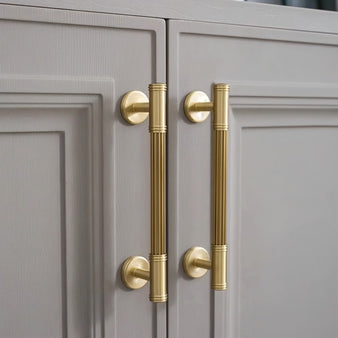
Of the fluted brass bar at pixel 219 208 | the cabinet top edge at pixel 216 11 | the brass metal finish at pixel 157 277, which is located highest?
the cabinet top edge at pixel 216 11

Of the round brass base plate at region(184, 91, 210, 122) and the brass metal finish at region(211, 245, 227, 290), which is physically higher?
the round brass base plate at region(184, 91, 210, 122)

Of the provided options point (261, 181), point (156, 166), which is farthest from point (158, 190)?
point (261, 181)

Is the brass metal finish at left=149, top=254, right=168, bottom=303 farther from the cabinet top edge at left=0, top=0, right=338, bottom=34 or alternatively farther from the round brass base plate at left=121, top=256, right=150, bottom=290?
the cabinet top edge at left=0, top=0, right=338, bottom=34

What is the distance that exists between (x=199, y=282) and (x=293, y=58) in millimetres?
239

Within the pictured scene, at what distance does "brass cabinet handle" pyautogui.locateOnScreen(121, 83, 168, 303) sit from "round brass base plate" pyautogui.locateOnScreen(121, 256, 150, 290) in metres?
0.01

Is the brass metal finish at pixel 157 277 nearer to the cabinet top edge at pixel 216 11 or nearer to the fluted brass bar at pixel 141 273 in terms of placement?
the fluted brass bar at pixel 141 273

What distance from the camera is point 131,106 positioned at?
1.71 ft

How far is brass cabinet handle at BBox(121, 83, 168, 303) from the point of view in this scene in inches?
19.8

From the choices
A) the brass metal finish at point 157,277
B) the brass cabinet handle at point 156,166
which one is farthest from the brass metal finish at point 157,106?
the brass metal finish at point 157,277

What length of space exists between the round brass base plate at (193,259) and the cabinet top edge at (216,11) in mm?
207

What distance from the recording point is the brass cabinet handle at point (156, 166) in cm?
50

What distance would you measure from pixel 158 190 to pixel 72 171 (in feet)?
0.24

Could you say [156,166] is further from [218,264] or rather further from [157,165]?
[218,264]

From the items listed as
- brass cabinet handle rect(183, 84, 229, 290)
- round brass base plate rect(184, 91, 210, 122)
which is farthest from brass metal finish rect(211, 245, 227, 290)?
round brass base plate rect(184, 91, 210, 122)
